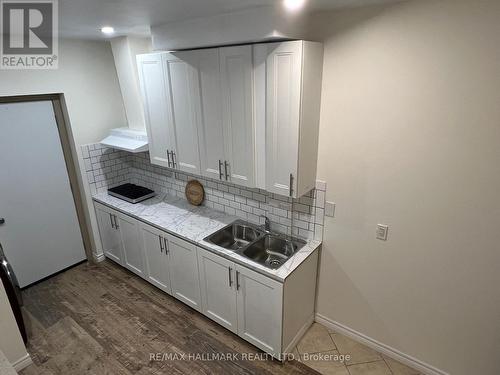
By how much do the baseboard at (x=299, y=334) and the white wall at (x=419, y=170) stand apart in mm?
478

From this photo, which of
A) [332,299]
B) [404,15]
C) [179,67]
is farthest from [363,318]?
[179,67]

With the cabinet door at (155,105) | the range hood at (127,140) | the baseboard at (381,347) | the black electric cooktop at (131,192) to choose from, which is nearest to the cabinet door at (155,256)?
the black electric cooktop at (131,192)

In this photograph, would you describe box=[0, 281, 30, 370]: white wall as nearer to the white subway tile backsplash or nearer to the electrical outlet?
the white subway tile backsplash

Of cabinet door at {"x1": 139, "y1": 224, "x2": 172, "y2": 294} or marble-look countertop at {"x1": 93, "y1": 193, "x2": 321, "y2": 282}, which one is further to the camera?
cabinet door at {"x1": 139, "y1": 224, "x2": 172, "y2": 294}

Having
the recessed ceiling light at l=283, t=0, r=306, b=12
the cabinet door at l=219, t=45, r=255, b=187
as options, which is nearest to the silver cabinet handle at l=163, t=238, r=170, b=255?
the cabinet door at l=219, t=45, r=255, b=187

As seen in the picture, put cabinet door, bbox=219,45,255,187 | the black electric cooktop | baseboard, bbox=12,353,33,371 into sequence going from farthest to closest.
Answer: the black electric cooktop, baseboard, bbox=12,353,33,371, cabinet door, bbox=219,45,255,187

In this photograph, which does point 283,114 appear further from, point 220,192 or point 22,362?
point 22,362

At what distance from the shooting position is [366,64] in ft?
6.51

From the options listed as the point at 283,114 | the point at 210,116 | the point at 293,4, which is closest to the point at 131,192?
the point at 210,116

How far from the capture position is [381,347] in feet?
8.09

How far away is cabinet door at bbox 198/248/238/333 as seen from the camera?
8.12 ft

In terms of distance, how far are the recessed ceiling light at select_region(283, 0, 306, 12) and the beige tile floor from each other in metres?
2.59

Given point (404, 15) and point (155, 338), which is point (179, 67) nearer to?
point (404, 15)

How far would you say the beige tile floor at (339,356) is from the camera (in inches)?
92.0
